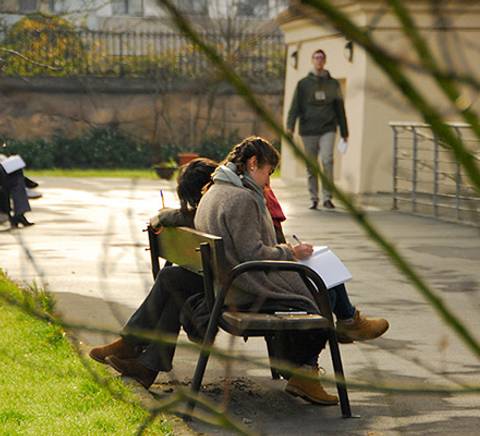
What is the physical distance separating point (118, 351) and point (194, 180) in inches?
35.8

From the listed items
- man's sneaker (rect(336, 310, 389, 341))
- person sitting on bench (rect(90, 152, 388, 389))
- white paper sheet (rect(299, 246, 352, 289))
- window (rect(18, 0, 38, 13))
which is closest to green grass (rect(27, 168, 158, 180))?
window (rect(18, 0, 38, 13))

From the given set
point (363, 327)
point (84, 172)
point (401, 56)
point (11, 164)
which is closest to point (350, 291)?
point (363, 327)

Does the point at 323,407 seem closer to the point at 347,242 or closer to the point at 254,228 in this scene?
the point at 254,228

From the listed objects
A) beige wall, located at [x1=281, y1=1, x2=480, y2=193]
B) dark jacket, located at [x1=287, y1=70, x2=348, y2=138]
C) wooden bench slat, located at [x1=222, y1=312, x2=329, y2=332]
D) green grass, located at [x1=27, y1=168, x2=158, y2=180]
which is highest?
beige wall, located at [x1=281, y1=1, x2=480, y2=193]

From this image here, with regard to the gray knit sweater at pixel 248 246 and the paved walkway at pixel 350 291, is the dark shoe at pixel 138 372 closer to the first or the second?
the paved walkway at pixel 350 291

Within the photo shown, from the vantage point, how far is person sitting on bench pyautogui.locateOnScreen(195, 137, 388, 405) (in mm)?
6395

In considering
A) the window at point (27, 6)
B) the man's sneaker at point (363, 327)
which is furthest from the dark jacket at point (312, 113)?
the man's sneaker at point (363, 327)

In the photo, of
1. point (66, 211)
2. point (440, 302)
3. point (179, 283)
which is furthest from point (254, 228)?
point (66, 211)

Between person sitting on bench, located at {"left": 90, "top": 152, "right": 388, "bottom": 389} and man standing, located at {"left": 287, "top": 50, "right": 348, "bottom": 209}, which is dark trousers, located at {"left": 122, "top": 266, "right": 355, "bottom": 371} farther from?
man standing, located at {"left": 287, "top": 50, "right": 348, "bottom": 209}

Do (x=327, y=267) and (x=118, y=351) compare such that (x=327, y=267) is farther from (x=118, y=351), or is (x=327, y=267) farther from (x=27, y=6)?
(x=27, y=6)

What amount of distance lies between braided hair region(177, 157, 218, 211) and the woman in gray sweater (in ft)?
1.11

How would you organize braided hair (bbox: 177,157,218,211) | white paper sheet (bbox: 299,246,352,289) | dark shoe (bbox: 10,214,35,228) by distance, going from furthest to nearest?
dark shoe (bbox: 10,214,35,228), braided hair (bbox: 177,157,218,211), white paper sheet (bbox: 299,246,352,289)

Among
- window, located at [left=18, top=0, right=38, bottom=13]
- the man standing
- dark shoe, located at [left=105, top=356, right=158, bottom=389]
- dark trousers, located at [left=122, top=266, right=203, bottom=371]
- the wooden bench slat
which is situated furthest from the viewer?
the man standing

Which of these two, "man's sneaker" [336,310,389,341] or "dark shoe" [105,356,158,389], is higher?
"man's sneaker" [336,310,389,341]
